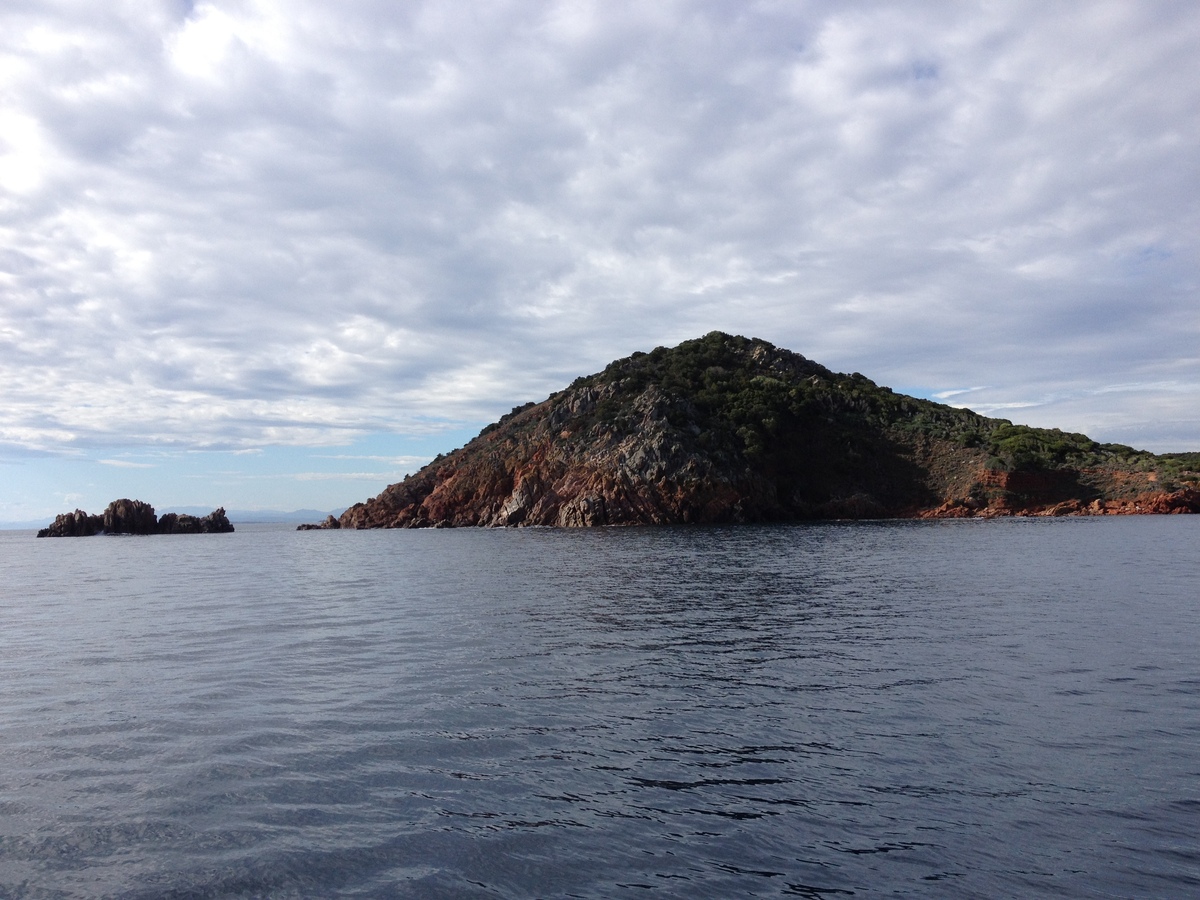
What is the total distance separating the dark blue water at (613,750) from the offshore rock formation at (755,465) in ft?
225

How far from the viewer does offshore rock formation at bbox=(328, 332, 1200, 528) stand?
94500mm

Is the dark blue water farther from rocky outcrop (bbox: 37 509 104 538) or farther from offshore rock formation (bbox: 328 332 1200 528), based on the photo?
rocky outcrop (bbox: 37 509 104 538)

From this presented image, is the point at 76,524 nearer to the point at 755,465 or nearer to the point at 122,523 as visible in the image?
the point at 122,523

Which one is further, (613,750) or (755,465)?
(755,465)

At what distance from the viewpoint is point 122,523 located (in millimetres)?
133625

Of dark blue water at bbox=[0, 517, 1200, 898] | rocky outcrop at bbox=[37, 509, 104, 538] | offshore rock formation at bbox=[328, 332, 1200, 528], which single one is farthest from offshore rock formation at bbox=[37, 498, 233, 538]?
dark blue water at bbox=[0, 517, 1200, 898]

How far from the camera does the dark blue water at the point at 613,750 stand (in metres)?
8.40

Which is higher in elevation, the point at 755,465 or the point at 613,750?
the point at 755,465

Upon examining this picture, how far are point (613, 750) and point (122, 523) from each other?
484ft

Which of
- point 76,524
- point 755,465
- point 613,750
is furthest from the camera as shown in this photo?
point 76,524

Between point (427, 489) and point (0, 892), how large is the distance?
373 ft

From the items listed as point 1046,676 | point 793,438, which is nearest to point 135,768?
point 1046,676

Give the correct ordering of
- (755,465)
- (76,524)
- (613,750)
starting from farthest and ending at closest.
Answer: (76,524) < (755,465) < (613,750)

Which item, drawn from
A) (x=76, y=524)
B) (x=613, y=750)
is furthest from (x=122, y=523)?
(x=613, y=750)
